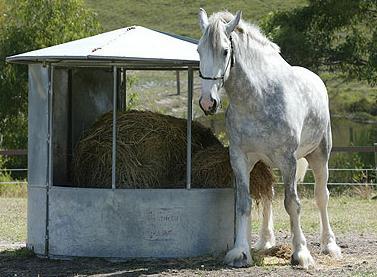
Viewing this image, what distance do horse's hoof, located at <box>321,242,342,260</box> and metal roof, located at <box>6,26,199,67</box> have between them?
2.67m

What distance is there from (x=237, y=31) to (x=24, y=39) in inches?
779

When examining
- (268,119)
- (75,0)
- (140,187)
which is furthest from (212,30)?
(75,0)

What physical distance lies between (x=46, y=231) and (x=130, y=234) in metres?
0.98

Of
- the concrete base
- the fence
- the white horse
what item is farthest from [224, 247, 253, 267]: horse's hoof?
the fence

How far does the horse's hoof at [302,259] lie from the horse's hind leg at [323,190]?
1121 mm

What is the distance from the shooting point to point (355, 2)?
2694 cm

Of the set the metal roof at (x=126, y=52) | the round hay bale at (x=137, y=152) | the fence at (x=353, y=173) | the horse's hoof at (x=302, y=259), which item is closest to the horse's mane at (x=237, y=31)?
the metal roof at (x=126, y=52)

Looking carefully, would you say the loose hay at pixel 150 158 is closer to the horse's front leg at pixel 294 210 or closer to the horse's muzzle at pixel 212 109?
the horse's front leg at pixel 294 210

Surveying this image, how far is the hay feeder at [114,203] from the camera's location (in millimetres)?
10047

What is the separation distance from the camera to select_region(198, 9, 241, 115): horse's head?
8891 mm

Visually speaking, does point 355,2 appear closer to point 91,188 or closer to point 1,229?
point 1,229

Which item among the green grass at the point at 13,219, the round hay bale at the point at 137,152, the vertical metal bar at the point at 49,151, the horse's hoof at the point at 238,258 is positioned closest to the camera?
the horse's hoof at the point at 238,258

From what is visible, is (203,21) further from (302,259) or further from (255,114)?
(302,259)

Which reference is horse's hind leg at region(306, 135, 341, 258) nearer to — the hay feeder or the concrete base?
the hay feeder
